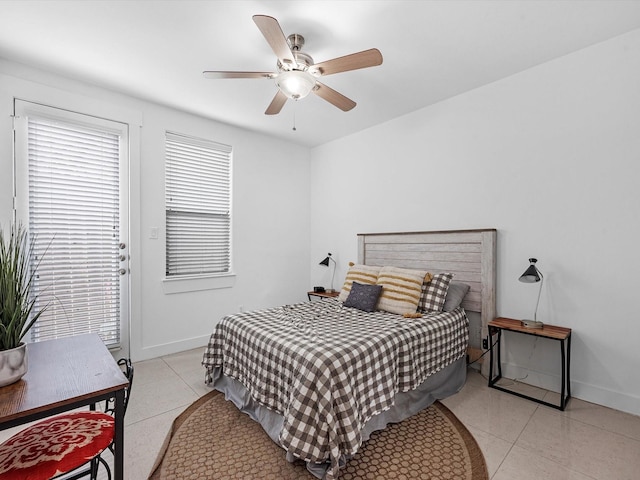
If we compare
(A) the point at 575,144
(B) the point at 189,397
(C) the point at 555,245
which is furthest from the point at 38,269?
(A) the point at 575,144

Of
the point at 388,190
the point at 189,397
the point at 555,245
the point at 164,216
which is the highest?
the point at 388,190

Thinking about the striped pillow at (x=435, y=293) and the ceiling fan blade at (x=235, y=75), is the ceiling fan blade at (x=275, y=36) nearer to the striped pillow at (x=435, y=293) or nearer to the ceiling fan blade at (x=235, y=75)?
the ceiling fan blade at (x=235, y=75)

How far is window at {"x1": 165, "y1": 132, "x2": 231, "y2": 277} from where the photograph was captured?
351 cm

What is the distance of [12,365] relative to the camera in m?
1.14

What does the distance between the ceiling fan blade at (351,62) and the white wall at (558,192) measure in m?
1.28

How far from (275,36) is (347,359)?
1878 millimetres

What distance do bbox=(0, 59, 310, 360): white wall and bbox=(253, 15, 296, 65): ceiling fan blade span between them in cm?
205

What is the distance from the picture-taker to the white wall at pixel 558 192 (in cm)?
227

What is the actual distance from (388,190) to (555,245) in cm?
178

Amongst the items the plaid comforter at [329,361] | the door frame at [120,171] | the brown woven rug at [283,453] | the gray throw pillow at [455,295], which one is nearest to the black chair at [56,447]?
the brown woven rug at [283,453]

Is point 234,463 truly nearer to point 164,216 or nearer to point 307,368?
point 307,368

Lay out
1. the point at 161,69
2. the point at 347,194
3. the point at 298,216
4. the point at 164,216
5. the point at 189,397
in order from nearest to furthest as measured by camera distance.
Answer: the point at 189,397, the point at 161,69, the point at 164,216, the point at 347,194, the point at 298,216

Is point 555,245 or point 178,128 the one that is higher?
point 178,128

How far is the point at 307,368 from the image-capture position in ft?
5.65
